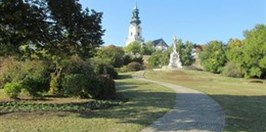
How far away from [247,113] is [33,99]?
977 cm

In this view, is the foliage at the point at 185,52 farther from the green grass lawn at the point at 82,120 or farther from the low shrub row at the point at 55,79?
the green grass lawn at the point at 82,120

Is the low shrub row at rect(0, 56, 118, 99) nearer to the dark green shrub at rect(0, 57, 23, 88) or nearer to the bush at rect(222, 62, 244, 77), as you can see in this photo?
the dark green shrub at rect(0, 57, 23, 88)

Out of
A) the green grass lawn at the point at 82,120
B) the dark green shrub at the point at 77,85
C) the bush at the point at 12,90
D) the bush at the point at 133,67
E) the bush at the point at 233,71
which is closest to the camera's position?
the green grass lawn at the point at 82,120

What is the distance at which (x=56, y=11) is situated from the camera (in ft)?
48.7

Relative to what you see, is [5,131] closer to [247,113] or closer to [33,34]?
[33,34]

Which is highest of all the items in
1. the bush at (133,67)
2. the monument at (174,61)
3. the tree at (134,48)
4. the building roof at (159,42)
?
the building roof at (159,42)

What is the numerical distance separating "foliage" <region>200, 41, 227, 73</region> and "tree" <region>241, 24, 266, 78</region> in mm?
11817

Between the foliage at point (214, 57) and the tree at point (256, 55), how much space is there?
11.8m

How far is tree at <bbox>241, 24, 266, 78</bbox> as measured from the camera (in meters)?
64.6

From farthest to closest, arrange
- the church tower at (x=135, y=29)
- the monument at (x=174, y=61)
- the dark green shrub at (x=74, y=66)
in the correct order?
1. the church tower at (x=135, y=29)
2. the monument at (x=174, y=61)
3. the dark green shrub at (x=74, y=66)

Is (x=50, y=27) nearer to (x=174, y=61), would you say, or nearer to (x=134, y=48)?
(x=174, y=61)

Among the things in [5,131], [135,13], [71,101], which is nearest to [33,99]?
[71,101]

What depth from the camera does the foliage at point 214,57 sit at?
81938 millimetres

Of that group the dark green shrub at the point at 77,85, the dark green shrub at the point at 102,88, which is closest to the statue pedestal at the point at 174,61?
the dark green shrub at the point at 102,88
